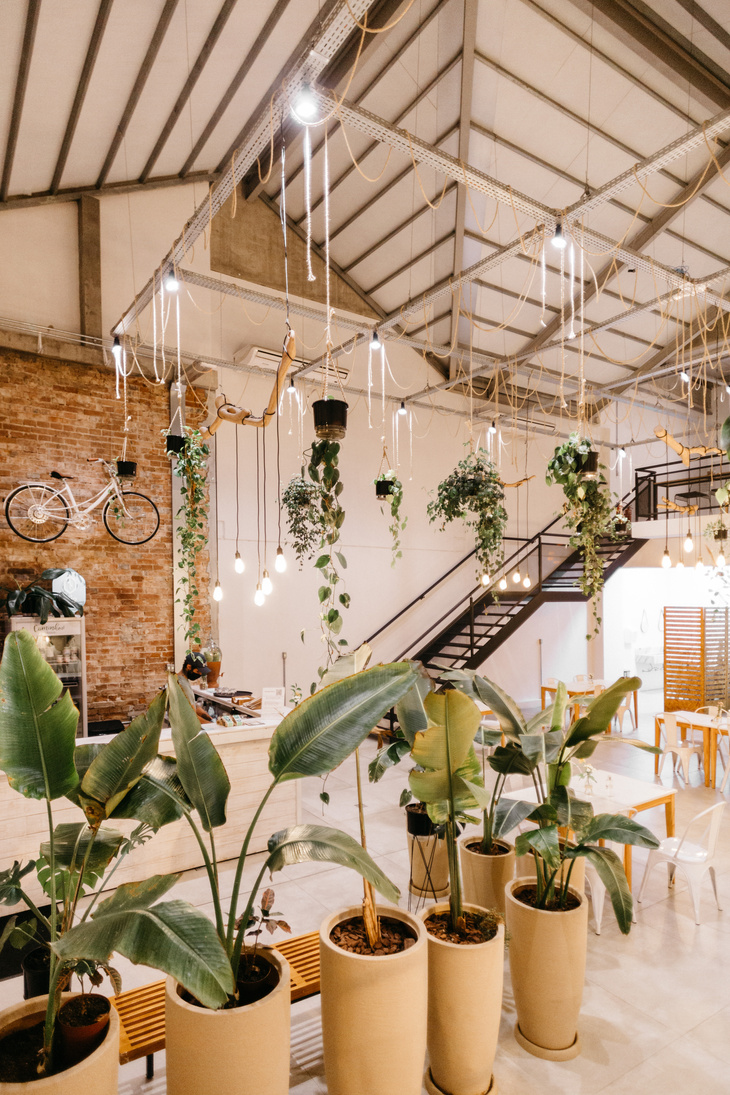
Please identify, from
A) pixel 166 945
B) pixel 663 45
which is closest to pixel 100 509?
pixel 166 945

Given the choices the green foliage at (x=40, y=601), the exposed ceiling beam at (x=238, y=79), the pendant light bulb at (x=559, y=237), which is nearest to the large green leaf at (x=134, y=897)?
the pendant light bulb at (x=559, y=237)

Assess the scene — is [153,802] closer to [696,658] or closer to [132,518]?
[132,518]

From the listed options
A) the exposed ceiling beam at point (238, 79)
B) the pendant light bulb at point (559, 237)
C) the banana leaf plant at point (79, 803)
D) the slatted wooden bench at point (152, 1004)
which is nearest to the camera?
the banana leaf plant at point (79, 803)

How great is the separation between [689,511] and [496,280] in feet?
16.2

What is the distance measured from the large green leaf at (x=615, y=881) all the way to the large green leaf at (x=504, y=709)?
0.54 meters

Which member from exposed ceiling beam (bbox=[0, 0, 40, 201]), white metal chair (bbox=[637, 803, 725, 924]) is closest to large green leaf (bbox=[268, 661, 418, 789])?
white metal chair (bbox=[637, 803, 725, 924])

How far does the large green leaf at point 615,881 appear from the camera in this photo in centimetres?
239

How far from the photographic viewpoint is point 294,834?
2.06 metres

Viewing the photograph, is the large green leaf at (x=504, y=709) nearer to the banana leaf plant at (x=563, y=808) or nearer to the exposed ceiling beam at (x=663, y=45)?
the banana leaf plant at (x=563, y=808)

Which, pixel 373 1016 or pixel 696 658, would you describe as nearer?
pixel 373 1016

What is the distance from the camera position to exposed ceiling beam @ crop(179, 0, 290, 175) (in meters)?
5.24

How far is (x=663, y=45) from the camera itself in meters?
5.90

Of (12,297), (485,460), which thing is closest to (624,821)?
(485,460)

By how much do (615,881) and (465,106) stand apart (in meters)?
7.27
